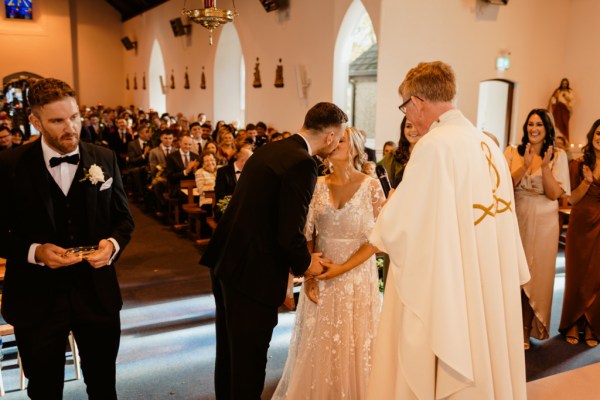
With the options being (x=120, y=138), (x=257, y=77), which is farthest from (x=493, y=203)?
(x=120, y=138)

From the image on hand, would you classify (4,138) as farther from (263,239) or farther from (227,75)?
(227,75)

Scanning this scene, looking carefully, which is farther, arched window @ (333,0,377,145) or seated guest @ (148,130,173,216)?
arched window @ (333,0,377,145)

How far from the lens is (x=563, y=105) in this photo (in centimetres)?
985

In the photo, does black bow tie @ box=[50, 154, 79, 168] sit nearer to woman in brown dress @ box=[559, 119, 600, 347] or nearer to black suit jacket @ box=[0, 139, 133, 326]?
black suit jacket @ box=[0, 139, 133, 326]

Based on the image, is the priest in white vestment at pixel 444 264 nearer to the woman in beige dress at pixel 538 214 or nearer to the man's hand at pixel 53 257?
the man's hand at pixel 53 257

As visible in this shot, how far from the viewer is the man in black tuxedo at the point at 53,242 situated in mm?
2350

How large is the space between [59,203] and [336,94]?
25.3 ft

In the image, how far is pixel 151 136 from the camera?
11.8 m

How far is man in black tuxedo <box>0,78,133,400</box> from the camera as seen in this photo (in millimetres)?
2350

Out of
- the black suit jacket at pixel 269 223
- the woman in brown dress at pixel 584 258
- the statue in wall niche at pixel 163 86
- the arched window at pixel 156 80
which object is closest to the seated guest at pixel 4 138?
the black suit jacket at pixel 269 223

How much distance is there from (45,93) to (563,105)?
31.8 ft

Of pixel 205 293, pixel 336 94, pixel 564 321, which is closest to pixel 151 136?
pixel 336 94

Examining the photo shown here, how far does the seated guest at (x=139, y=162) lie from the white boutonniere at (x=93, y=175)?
8.40 metres

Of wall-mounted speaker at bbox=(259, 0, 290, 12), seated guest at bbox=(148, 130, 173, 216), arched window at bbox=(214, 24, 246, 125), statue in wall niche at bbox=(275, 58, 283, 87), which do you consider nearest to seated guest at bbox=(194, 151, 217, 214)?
seated guest at bbox=(148, 130, 173, 216)
